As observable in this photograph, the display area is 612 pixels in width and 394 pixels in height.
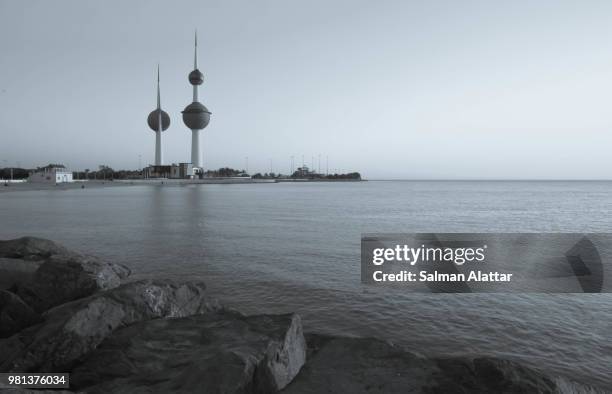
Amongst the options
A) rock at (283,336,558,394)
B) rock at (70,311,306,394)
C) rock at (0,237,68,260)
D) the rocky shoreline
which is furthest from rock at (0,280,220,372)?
rock at (0,237,68,260)

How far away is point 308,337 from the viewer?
7.85 m

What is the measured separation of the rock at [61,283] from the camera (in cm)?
930

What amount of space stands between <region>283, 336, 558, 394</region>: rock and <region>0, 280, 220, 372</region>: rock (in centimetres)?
351

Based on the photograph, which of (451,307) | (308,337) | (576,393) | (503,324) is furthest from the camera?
(451,307)

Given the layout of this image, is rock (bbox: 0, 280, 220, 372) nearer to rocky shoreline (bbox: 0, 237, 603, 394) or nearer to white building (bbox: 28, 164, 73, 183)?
rocky shoreline (bbox: 0, 237, 603, 394)

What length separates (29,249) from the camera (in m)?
14.8

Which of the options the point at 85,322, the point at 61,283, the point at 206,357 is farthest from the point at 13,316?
the point at 206,357

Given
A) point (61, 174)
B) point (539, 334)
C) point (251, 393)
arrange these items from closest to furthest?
1. point (251, 393)
2. point (539, 334)
3. point (61, 174)

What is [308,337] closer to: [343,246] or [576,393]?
[576,393]

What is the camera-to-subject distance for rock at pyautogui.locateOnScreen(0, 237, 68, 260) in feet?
47.2

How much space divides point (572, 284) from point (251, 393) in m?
15.2

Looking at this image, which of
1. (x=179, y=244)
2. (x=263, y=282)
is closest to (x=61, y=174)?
(x=179, y=244)

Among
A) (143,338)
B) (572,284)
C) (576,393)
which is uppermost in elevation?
(143,338)

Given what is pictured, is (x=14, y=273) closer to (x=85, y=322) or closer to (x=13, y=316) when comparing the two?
(x=13, y=316)
